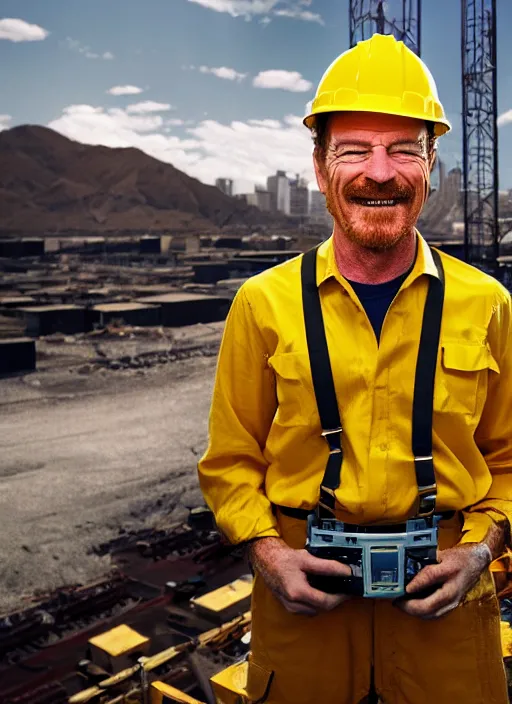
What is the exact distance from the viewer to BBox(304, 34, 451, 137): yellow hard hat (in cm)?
171

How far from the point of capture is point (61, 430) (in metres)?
15.5

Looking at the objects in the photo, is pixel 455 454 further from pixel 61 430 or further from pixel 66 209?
pixel 66 209

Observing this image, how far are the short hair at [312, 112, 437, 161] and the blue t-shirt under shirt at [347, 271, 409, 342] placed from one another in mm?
308

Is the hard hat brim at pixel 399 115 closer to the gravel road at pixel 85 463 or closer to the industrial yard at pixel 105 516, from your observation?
the industrial yard at pixel 105 516

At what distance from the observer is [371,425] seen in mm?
1749

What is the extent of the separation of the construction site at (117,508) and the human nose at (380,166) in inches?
36.8

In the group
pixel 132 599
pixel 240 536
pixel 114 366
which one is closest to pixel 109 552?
pixel 132 599

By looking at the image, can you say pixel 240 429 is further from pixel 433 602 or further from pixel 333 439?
pixel 433 602

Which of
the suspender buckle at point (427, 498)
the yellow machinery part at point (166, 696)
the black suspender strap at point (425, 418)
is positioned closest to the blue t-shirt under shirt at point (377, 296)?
the black suspender strap at point (425, 418)

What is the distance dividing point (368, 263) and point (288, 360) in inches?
11.8

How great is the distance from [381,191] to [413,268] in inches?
7.9

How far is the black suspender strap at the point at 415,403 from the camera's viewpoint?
1.71m

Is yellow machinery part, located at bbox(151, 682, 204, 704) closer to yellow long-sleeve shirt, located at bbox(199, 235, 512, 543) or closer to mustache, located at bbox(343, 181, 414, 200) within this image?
yellow long-sleeve shirt, located at bbox(199, 235, 512, 543)

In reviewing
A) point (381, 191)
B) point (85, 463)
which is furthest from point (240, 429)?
point (85, 463)
